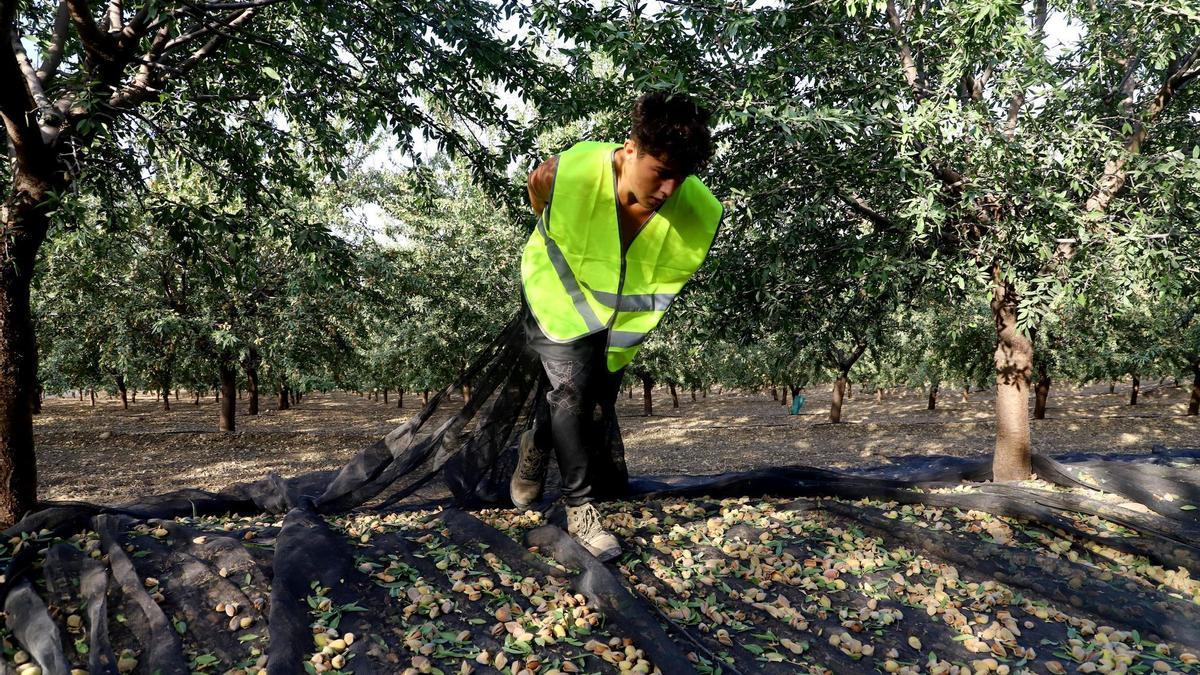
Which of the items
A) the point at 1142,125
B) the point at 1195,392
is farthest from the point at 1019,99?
the point at 1195,392

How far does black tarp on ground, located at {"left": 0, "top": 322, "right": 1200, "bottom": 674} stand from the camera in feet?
7.09

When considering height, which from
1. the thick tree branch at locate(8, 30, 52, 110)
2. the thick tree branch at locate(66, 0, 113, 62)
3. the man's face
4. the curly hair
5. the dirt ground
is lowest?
the dirt ground

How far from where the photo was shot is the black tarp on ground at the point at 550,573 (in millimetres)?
2162

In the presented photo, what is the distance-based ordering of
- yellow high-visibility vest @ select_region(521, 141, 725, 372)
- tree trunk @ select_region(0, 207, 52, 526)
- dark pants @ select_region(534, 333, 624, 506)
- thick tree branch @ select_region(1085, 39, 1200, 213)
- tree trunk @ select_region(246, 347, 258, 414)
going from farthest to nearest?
tree trunk @ select_region(246, 347, 258, 414)
thick tree branch @ select_region(1085, 39, 1200, 213)
tree trunk @ select_region(0, 207, 52, 526)
dark pants @ select_region(534, 333, 624, 506)
yellow high-visibility vest @ select_region(521, 141, 725, 372)

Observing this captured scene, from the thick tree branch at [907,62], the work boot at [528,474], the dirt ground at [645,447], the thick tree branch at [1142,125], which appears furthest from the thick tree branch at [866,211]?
the dirt ground at [645,447]

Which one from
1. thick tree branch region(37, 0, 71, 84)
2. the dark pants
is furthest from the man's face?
thick tree branch region(37, 0, 71, 84)

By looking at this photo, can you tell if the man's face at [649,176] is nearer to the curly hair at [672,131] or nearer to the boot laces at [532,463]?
the curly hair at [672,131]

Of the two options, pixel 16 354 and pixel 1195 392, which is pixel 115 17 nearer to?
pixel 16 354

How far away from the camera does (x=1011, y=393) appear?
509cm

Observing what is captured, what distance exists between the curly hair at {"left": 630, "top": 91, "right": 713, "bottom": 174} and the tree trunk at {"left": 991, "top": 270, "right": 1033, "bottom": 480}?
11.5 feet

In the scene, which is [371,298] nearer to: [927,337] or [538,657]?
[538,657]

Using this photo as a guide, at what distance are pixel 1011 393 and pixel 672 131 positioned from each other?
420 centimetres

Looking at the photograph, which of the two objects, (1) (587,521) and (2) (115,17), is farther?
(2) (115,17)

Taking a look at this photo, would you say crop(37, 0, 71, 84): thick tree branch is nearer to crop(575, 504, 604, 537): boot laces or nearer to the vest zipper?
the vest zipper
